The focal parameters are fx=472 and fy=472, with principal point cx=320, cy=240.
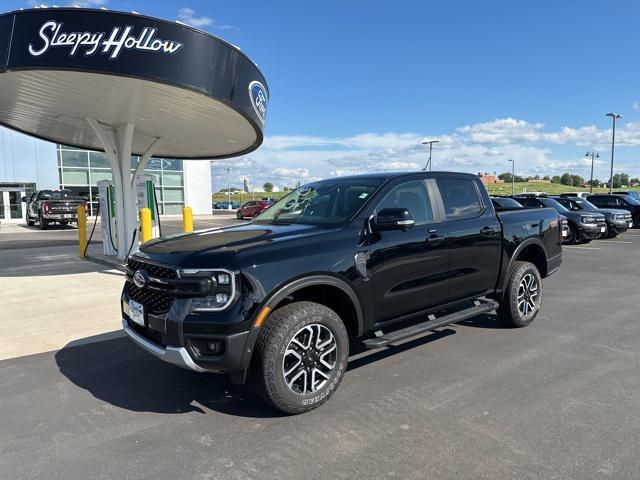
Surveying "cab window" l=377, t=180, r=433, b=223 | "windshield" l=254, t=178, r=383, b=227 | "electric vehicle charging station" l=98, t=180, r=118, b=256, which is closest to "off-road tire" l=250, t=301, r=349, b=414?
"windshield" l=254, t=178, r=383, b=227

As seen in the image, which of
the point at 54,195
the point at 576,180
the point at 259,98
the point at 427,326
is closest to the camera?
the point at 427,326

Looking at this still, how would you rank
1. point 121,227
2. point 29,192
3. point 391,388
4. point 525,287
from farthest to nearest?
point 29,192, point 121,227, point 525,287, point 391,388

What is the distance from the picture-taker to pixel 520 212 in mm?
5797

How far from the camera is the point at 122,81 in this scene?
8.05m

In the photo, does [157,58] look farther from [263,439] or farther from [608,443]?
[608,443]

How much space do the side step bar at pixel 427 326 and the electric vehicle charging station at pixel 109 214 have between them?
398 inches

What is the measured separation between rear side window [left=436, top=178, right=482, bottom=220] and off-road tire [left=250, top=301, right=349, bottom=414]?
6.57ft

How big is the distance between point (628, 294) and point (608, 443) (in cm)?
552

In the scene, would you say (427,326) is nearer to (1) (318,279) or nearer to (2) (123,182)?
→ (1) (318,279)

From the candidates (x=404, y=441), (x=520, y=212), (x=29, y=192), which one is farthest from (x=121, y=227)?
(x=29, y=192)

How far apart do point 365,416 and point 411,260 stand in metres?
1.44

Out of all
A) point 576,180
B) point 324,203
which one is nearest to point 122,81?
point 324,203

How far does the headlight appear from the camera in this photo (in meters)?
3.22

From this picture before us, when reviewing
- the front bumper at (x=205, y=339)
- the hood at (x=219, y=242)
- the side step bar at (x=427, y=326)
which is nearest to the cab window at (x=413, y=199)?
the hood at (x=219, y=242)
